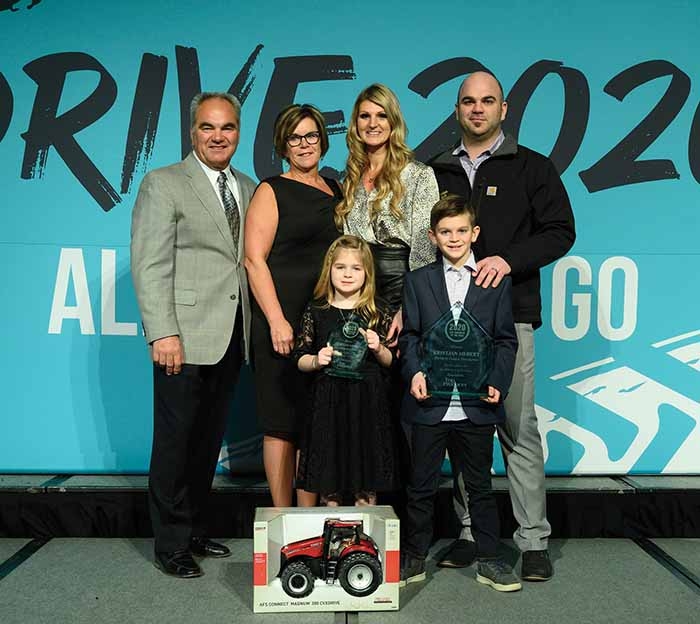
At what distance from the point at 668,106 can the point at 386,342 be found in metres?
1.90

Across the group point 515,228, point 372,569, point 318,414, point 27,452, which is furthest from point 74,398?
point 515,228

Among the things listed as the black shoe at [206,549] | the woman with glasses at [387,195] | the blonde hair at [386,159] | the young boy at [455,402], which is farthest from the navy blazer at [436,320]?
the black shoe at [206,549]

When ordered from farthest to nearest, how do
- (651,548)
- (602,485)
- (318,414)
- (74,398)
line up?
(74,398)
(602,485)
(651,548)
(318,414)

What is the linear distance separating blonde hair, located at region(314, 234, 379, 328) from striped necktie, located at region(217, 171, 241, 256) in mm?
356

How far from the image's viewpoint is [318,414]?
2945 mm

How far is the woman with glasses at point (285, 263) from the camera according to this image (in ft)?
9.87

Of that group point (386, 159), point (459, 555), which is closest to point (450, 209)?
point (386, 159)

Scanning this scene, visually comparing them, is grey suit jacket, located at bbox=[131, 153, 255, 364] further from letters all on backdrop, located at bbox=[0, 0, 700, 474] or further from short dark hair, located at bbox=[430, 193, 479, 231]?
letters all on backdrop, located at bbox=[0, 0, 700, 474]

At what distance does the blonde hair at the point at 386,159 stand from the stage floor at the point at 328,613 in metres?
1.31

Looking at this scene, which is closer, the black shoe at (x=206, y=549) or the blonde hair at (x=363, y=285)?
the blonde hair at (x=363, y=285)

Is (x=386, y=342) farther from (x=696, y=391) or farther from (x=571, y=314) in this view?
(x=696, y=391)

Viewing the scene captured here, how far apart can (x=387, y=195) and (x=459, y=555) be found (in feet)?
4.43

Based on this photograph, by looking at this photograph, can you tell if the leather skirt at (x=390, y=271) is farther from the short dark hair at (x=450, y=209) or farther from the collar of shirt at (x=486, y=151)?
the collar of shirt at (x=486, y=151)

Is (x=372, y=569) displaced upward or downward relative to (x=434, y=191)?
downward
